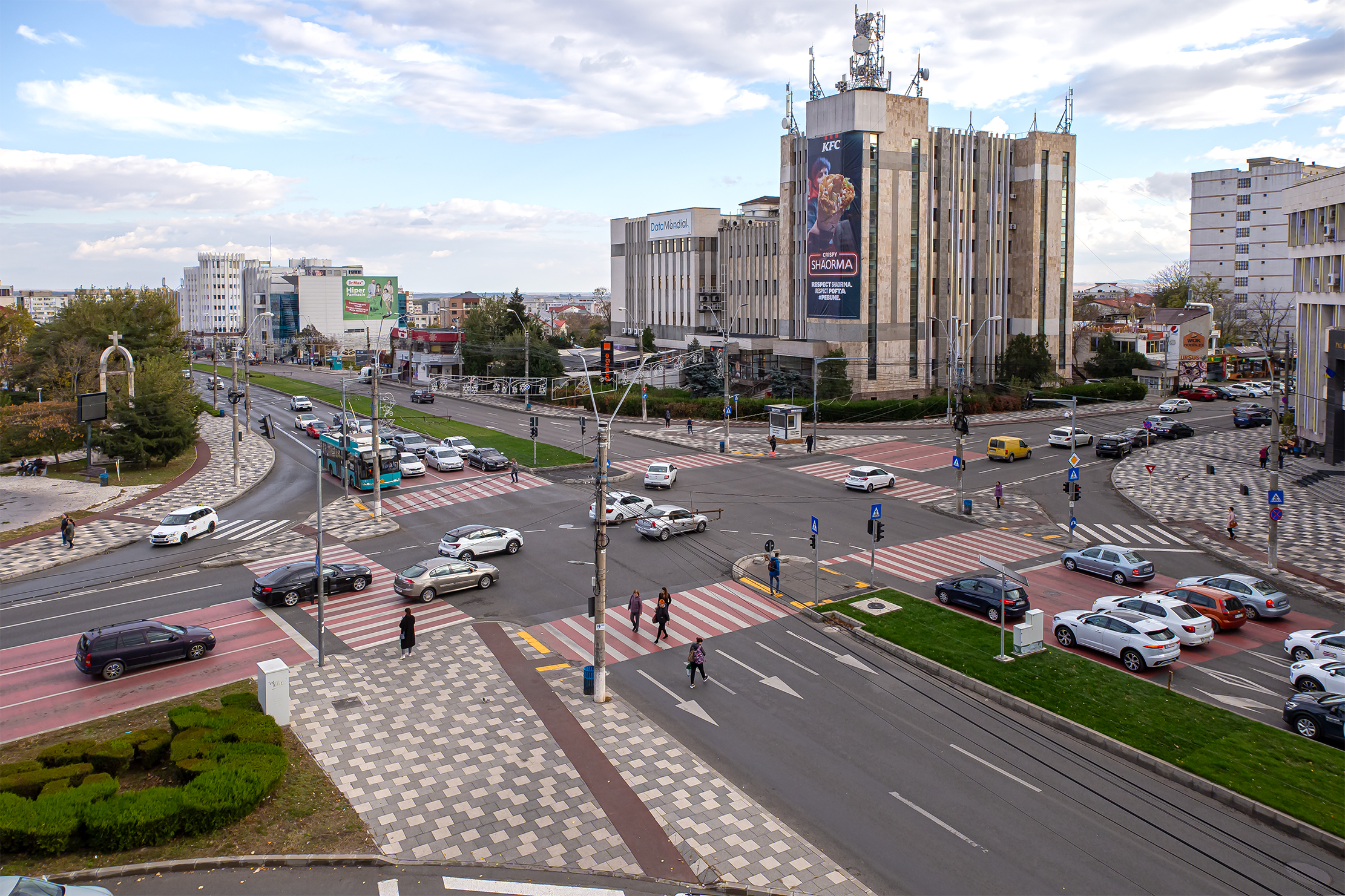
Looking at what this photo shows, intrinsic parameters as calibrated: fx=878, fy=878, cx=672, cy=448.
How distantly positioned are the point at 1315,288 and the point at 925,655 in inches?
1692

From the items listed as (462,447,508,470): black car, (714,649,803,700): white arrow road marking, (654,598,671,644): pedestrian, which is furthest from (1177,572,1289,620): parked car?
(462,447,508,470): black car

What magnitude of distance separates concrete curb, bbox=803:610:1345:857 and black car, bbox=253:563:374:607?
17971 mm

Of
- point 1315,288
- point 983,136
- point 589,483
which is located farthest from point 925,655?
point 983,136

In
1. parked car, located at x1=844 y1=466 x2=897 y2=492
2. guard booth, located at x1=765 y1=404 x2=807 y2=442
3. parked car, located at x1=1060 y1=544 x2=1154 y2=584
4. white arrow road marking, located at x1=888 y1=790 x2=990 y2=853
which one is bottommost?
white arrow road marking, located at x1=888 y1=790 x2=990 y2=853

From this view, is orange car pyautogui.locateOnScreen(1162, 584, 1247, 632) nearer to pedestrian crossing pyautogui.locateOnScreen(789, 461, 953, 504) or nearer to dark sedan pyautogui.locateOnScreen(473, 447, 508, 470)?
pedestrian crossing pyautogui.locateOnScreen(789, 461, 953, 504)

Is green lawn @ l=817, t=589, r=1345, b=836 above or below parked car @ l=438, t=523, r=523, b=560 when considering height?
below

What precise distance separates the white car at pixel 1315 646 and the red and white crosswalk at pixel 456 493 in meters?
A: 35.5

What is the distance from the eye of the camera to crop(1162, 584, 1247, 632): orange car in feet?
90.1

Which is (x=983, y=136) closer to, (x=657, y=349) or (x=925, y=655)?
(x=657, y=349)

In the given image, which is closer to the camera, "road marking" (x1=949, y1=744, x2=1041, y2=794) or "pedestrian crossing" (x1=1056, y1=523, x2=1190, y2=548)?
"road marking" (x1=949, y1=744, x2=1041, y2=794)

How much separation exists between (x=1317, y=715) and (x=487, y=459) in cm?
4425

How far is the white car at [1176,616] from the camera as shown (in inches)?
1009

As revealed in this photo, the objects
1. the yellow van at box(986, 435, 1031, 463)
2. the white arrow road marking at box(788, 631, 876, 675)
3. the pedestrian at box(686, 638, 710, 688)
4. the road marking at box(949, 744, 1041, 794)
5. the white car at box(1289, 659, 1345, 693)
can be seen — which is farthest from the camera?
the yellow van at box(986, 435, 1031, 463)

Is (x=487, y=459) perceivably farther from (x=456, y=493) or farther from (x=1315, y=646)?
(x=1315, y=646)
